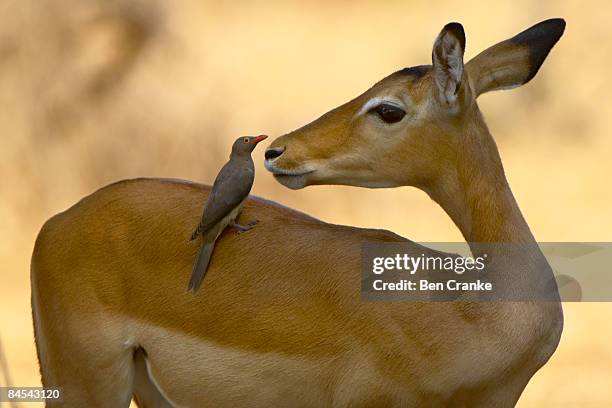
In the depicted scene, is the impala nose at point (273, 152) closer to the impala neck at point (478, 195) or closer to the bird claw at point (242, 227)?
the bird claw at point (242, 227)

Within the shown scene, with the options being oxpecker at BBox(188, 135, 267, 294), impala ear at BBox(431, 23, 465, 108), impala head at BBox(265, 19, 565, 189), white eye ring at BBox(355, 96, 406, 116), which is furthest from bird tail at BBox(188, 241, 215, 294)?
impala ear at BBox(431, 23, 465, 108)

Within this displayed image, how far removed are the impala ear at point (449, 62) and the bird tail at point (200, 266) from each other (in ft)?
2.49

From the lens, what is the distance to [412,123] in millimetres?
3336

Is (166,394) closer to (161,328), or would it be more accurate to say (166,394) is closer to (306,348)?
(161,328)

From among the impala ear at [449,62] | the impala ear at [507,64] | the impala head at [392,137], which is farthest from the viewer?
the impala ear at [507,64]

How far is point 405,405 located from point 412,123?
733 mm

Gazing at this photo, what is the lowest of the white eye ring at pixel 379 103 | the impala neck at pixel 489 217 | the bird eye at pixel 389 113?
the impala neck at pixel 489 217

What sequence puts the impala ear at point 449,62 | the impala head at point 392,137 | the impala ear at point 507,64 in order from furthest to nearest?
the impala ear at point 507,64, the impala head at point 392,137, the impala ear at point 449,62

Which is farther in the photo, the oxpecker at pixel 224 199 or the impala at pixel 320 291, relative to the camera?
the oxpecker at pixel 224 199

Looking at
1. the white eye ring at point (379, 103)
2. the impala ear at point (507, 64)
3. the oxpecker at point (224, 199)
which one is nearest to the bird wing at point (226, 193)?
the oxpecker at point (224, 199)

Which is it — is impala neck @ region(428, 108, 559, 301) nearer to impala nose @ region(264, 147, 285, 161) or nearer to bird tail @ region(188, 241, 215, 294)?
impala nose @ region(264, 147, 285, 161)

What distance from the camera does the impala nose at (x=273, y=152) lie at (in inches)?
133

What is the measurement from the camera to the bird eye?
131 inches

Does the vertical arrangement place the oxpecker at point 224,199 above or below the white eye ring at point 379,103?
below
